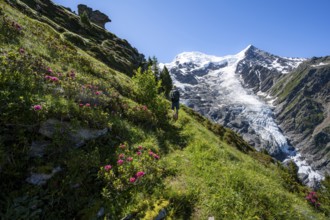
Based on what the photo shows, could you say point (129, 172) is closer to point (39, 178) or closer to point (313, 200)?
point (39, 178)

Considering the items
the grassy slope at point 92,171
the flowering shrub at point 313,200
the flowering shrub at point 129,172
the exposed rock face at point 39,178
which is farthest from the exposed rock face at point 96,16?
the exposed rock face at point 39,178

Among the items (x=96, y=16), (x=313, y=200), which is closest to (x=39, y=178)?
(x=313, y=200)

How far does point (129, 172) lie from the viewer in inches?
380

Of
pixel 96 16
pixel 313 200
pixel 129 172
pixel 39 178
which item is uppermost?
pixel 96 16

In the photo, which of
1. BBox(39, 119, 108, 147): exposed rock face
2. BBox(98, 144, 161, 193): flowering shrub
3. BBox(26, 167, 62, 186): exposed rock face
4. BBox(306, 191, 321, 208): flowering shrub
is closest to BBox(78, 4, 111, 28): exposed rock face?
BBox(39, 119, 108, 147): exposed rock face

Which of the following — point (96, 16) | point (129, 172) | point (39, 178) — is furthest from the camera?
point (96, 16)

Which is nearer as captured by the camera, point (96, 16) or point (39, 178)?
point (39, 178)

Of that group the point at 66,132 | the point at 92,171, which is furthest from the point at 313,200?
the point at 66,132

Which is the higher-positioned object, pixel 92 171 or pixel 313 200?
→ pixel 313 200

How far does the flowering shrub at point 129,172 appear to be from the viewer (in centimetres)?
884

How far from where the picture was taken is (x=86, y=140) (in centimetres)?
1055

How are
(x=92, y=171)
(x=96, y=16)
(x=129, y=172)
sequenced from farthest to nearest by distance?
(x=96, y=16) → (x=129, y=172) → (x=92, y=171)

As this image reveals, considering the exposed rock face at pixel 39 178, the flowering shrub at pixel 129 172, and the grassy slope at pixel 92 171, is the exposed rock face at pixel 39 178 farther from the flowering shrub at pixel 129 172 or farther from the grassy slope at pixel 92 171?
the flowering shrub at pixel 129 172

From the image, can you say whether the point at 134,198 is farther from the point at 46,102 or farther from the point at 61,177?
the point at 46,102
